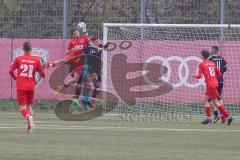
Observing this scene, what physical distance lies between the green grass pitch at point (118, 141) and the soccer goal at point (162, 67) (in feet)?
9.99

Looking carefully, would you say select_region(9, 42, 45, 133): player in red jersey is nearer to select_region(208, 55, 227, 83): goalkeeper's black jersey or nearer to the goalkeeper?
select_region(208, 55, 227, 83): goalkeeper's black jersey

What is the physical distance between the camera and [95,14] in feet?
90.3

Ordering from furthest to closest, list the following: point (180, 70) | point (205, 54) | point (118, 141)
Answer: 1. point (180, 70)
2. point (205, 54)
3. point (118, 141)

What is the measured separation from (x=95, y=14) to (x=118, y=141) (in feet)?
41.0

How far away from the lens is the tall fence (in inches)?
1040

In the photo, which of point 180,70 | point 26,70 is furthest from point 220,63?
point 26,70

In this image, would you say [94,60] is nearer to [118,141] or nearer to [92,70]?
[92,70]

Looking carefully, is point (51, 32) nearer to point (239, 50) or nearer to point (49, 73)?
point (49, 73)

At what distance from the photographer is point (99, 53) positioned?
25.9 metres

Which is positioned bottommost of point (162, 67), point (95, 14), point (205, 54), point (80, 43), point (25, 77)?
point (162, 67)

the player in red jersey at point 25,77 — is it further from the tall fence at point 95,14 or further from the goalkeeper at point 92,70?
the tall fence at point 95,14

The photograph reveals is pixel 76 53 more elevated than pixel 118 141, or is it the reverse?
pixel 76 53

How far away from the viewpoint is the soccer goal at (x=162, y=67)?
24.9 meters

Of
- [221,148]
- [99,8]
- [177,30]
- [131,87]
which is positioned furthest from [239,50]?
[221,148]
